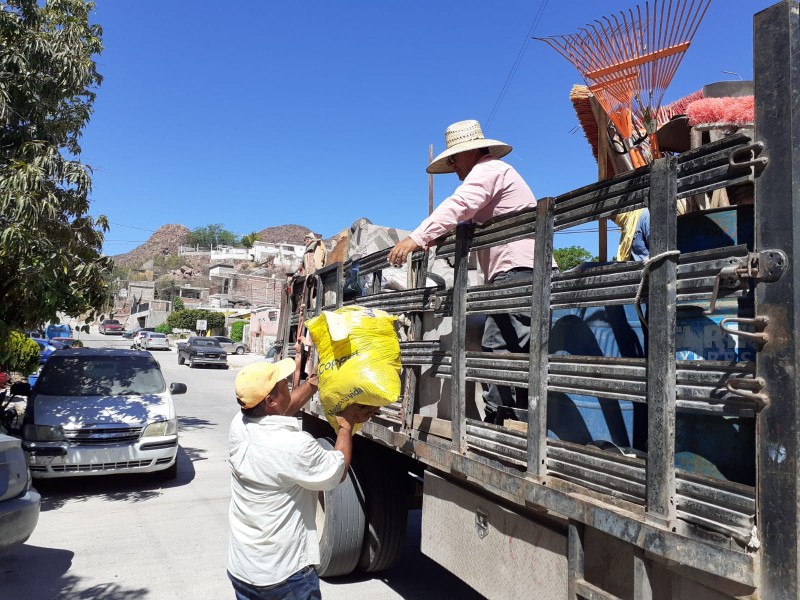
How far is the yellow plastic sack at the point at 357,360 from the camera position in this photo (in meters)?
2.56

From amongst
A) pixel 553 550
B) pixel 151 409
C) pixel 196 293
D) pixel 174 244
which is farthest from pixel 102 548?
pixel 174 244

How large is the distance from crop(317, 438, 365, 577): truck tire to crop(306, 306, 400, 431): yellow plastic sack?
1.46 metres

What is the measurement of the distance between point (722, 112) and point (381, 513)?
10.7 ft

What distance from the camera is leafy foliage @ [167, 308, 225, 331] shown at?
5156 cm

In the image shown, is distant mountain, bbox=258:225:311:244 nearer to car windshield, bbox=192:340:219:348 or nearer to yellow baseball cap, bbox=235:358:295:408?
car windshield, bbox=192:340:219:348

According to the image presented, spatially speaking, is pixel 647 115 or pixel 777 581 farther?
pixel 647 115

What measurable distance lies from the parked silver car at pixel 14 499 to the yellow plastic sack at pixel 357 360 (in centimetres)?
275

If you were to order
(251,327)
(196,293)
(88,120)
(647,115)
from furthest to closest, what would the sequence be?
(196,293)
(251,327)
(88,120)
(647,115)

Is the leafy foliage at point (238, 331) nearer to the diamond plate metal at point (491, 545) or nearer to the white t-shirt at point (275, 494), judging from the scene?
the diamond plate metal at point (491, 545)

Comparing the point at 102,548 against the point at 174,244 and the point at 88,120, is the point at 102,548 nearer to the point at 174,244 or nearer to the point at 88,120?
the point at 88,120

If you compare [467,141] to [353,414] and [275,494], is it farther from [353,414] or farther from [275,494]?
[275,494]

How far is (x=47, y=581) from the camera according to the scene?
14.5ft

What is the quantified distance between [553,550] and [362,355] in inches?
43.4

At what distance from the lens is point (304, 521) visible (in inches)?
97.0
